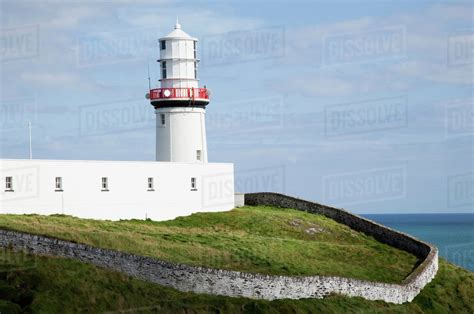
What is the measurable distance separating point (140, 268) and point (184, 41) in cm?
1965

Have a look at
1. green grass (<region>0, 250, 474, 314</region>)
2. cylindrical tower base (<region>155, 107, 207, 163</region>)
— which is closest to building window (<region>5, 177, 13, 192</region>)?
green grass (<region>0, 250, 474, 314</region>)

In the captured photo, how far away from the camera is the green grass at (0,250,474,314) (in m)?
36.5

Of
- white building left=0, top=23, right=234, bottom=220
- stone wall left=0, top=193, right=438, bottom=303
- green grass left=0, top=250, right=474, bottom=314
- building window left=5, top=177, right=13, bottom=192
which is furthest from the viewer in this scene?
white building left=0, top=23, right=234, bottom=220

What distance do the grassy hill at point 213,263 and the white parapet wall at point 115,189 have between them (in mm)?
1081

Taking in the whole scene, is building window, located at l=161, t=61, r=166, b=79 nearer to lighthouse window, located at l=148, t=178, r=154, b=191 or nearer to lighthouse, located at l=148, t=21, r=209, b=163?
lighthouse, located at l=148, t=21, r=209, b=163

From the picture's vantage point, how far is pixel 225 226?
175 ft

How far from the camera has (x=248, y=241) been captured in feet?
156

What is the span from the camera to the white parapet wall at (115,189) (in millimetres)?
46688

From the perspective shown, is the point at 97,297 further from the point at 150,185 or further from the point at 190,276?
the point at 150,185

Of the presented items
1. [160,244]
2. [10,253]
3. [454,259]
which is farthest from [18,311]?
[454,259]

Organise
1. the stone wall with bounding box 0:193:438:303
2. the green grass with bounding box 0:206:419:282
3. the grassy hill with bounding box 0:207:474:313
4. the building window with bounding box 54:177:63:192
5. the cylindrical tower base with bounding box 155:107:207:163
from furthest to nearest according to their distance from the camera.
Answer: the cylindrical tower base with bounding box 155:107:207:163 → the building window with bounding box 54:177:63:192 → the green grass with bounding box 0:206:419:282 → the stone wall with bounding box 0:193:438:303 → the grassy hill with bounding box 0:207:474:313

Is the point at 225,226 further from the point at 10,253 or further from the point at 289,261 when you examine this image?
the point at 10,253

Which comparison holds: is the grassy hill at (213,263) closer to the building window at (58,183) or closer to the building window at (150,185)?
the building window at (58,183)

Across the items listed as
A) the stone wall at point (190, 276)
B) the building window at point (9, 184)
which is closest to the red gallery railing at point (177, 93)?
the building window at point (9, 184)
